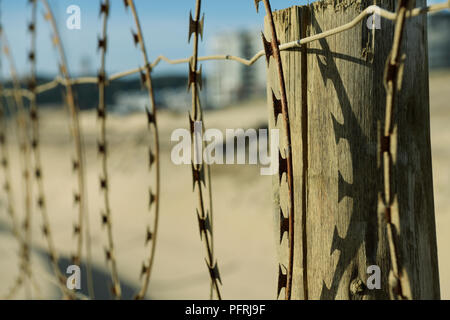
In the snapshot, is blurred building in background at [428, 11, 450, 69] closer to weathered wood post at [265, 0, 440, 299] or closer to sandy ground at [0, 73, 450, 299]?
sandy ground at [0, 73, 450, 299]

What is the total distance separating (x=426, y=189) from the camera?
149 centimetres

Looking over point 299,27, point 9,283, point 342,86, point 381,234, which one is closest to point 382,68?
point 342,86

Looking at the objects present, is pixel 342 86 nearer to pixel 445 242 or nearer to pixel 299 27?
pixel 299 27

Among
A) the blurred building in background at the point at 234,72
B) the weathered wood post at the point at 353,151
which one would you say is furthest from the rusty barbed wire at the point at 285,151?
the blurred building in background at the point at 234,72

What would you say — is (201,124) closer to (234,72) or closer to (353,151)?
(353,151)

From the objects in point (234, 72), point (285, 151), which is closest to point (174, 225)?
Answer: point (285, 151)

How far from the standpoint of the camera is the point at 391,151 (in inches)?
51.3

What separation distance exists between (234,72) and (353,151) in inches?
1840

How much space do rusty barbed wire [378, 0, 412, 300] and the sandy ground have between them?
2565 millimetres

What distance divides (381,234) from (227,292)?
15.6 ft

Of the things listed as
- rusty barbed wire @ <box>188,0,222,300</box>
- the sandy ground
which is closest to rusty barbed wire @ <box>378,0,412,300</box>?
rusty barbed wire @ <box>188,0,222,300</box>

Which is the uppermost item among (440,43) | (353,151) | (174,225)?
(440,43)

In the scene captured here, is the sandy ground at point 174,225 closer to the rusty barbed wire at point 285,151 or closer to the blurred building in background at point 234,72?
the rusty barbed wire at point 285,151

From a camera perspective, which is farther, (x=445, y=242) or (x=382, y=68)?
(x=445, y=242)
